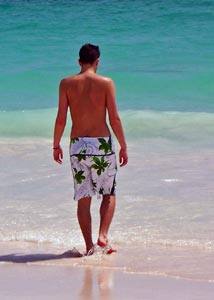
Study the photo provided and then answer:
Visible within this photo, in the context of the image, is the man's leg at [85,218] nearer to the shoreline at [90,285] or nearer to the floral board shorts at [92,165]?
the floral board shorts at [92,165]

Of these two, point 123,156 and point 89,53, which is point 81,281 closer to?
point 123,156

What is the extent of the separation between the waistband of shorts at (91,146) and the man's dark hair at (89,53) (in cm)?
51

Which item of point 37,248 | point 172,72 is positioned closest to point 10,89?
point 172,72

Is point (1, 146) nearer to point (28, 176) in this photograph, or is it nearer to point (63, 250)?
point (28, 176)

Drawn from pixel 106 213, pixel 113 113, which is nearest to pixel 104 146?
pixel 113 113

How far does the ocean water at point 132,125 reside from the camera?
6.35 meters

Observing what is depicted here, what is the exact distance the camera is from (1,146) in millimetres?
10148

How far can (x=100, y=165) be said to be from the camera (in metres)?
5.80

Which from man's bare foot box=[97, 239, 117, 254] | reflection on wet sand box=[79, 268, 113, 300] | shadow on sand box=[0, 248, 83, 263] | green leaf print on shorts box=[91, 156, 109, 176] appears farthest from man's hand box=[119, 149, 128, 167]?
reflection on wet sand box=[79, 268, 113, 300]

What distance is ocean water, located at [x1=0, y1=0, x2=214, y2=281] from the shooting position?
635 cm

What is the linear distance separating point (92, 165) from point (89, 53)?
725 millimetres

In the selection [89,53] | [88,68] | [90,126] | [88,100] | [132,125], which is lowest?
[132,125]

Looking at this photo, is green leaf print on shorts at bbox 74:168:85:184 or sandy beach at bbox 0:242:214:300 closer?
sandy beach at bbox 0:242:214:300

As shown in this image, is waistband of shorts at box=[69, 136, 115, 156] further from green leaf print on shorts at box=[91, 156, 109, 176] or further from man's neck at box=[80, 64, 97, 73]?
man's neck at box=[80, 64, 97, 73]
